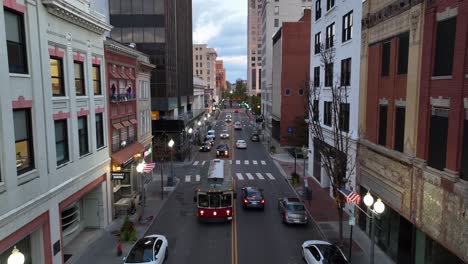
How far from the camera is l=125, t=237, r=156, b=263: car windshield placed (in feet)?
52.8

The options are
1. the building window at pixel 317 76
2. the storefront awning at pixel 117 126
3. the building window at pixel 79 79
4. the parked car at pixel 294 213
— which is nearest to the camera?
the building window at pixel 79 79

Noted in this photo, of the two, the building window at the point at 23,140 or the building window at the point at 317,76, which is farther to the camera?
the building window at the point at 317,76

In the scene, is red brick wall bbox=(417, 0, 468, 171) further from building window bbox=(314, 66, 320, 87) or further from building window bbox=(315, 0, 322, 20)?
building window bbox=(315, 0, 322, 20)

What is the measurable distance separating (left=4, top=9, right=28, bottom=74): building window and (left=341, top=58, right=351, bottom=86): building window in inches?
777

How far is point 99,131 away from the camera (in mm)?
23062

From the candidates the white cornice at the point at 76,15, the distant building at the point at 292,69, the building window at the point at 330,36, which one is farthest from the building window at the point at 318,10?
the distant building at the point at 292,69

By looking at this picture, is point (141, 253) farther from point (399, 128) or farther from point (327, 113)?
point (327, 113)

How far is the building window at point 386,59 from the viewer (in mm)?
19703

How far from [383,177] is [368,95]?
18.5 ft

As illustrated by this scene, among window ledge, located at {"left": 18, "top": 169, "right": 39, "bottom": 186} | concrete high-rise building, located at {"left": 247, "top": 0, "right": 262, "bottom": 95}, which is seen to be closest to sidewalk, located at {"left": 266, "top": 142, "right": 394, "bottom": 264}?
window ledge, located at {"left": 18, "top": 169, "right": 39, "bottom": 186}

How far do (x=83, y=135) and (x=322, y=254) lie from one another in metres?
14.5

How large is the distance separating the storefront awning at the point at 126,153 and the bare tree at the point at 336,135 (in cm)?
1351

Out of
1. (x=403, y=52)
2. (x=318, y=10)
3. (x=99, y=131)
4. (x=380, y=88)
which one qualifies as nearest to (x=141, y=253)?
(x=99, y=131)

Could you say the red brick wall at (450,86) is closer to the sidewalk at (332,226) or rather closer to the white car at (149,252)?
the sidewalk at (332,226)
